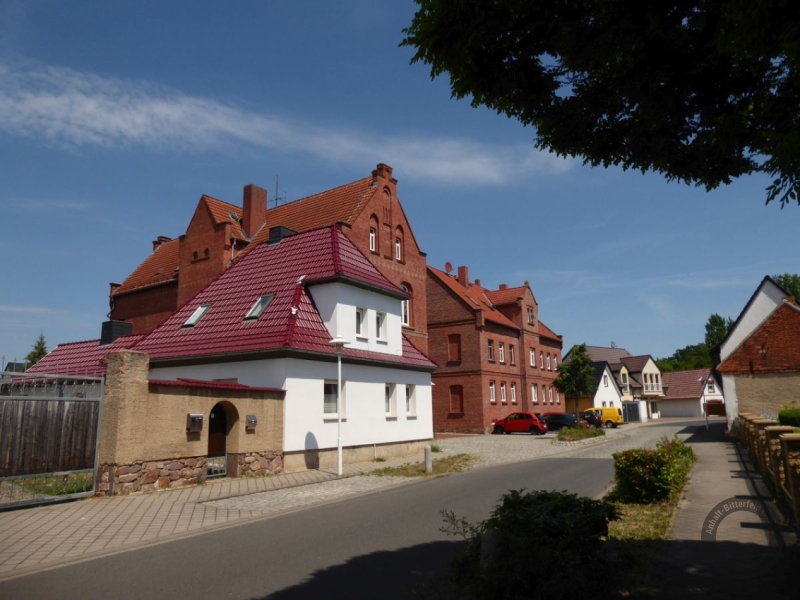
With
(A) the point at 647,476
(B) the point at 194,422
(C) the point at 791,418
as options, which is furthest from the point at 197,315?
(C) the point at 791,418

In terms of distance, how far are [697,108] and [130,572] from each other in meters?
7.72

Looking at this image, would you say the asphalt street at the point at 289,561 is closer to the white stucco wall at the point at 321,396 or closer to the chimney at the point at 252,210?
the white stucco wall at the point at 321,396

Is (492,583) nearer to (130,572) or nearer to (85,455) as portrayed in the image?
(130,572)

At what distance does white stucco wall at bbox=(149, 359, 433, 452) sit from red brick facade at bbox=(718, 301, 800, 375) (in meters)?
13.7

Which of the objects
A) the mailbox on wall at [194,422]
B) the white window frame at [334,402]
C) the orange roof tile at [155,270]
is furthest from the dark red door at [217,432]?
the orange roof tile at [155,270]

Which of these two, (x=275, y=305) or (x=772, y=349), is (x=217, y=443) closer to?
(x=275, y=305)

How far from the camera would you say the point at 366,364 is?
21.4 m

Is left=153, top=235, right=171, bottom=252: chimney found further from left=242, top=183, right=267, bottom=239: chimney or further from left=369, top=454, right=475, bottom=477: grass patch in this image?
left=369, top=454, right=475, bottom=477: grass patch

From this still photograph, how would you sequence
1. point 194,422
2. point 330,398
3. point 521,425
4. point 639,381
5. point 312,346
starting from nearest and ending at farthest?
point 194,422 → point 312,346 → point 330,398 → point 521,425 → point 639,381

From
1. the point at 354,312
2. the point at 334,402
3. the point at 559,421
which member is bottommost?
the point at 559,421

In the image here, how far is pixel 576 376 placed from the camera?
38.3 m

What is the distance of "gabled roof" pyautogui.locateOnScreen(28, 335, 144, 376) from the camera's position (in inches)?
1105

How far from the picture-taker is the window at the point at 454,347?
41.4m

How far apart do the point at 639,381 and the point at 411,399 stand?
59.7m
